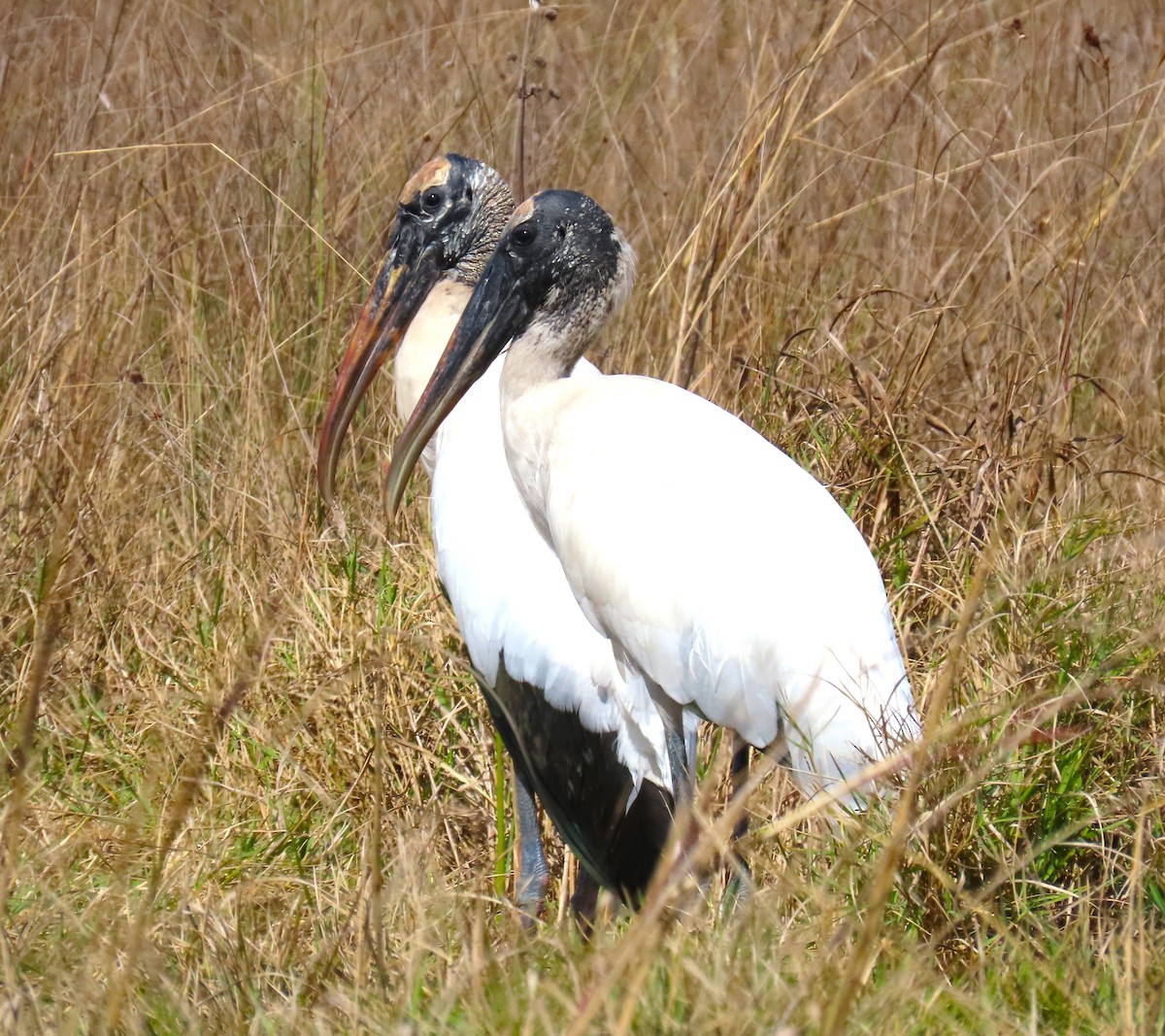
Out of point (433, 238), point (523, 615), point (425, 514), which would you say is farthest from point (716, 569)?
point (433, 238)

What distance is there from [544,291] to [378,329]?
73cm

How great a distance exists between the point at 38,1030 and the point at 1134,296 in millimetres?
3143

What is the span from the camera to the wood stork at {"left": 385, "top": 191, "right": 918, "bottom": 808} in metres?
2.38

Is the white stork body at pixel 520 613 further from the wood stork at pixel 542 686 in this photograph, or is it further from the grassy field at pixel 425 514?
the grassy field at pixel 425 514

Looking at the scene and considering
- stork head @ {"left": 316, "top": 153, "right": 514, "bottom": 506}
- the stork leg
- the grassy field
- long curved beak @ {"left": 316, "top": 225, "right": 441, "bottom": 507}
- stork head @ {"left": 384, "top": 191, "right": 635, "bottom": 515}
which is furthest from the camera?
stork head @ {"left": 316, "top": 153, "right": 514, "bottom": 506}

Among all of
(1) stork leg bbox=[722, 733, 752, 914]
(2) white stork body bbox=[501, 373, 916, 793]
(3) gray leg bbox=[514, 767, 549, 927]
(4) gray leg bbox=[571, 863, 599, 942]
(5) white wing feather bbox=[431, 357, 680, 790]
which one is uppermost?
(2) white stork body bbox=[501, 373, 916, 793]

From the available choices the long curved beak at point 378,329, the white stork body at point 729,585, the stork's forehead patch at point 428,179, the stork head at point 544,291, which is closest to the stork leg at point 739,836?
the white stork body at point 729,585

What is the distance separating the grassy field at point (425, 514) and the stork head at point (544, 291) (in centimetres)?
47

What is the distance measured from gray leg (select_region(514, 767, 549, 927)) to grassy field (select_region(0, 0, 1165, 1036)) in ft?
0.15

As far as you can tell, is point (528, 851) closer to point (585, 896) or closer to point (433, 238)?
point (585, 896)

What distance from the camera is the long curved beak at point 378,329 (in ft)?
11.0

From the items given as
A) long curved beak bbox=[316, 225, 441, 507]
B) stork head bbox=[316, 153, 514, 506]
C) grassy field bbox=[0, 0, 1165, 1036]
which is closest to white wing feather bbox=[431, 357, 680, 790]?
grassy field bbox=[0, 0, 1165, 1036]

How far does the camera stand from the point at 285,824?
9.33 ft

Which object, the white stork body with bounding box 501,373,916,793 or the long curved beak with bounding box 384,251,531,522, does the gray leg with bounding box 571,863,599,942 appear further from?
the long curved beak with bounding box 384,251,531,522
